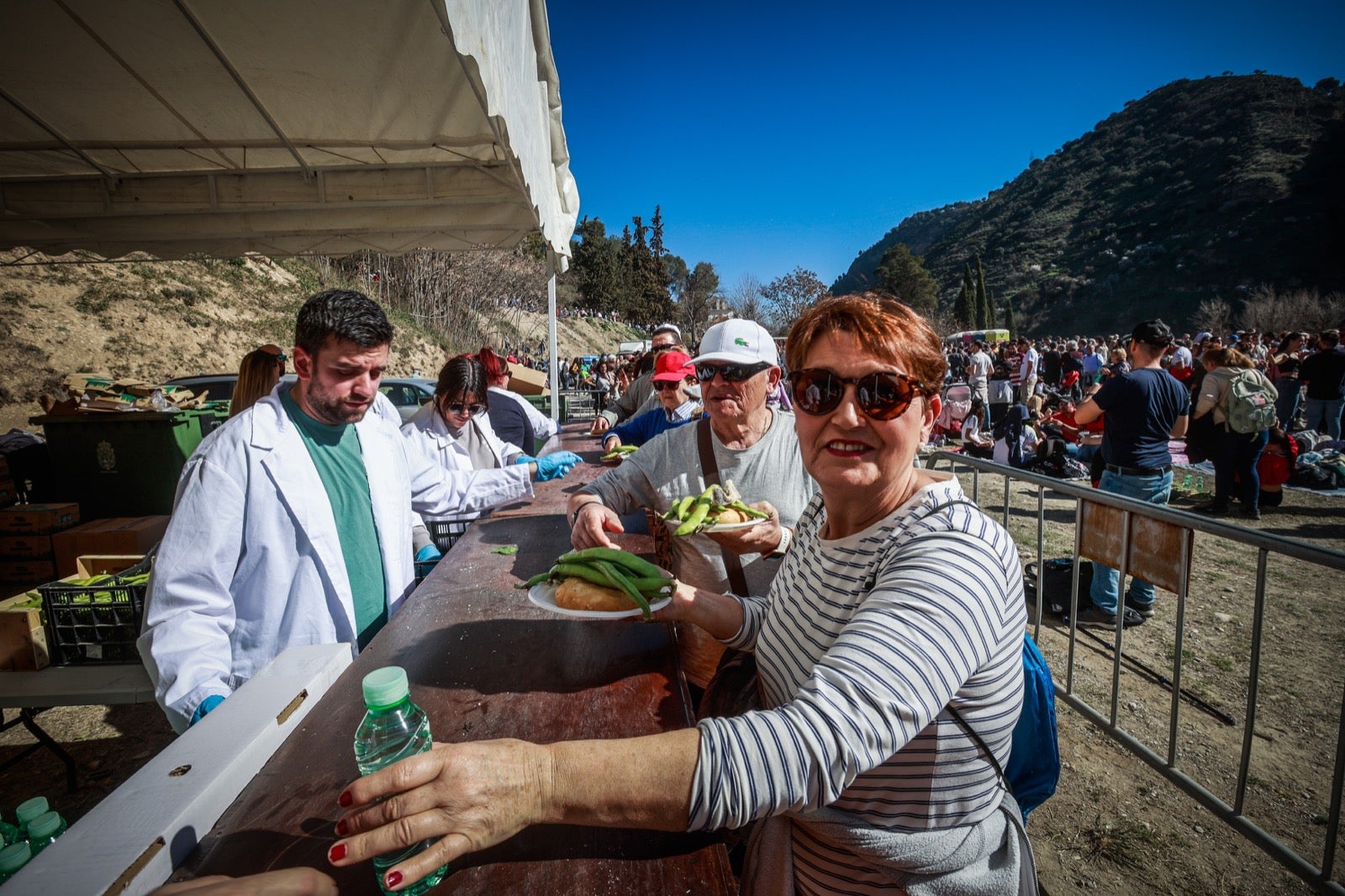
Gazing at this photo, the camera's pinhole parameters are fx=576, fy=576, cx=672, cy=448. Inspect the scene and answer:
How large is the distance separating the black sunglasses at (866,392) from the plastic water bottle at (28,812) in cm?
227

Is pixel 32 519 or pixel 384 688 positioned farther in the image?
pixel 32 519

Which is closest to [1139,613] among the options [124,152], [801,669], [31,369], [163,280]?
[801,669]

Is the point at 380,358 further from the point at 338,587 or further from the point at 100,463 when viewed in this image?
the point at 100,463

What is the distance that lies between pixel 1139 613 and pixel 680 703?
19.3ft

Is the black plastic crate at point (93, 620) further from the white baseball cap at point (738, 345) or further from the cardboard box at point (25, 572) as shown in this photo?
the white baseball cap at point (738, 345)

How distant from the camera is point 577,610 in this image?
1652mm

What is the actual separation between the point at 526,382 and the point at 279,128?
636cm

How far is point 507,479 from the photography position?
3670 millimetres

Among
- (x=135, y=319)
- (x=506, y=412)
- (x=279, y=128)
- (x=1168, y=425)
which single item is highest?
(x=135, y=319)

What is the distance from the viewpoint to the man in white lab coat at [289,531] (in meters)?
1.97

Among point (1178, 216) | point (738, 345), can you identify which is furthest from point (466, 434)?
point (1178, 216)

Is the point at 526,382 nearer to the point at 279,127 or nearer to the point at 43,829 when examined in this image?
the point at 279,127

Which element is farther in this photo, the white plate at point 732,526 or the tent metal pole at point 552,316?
the tent metal pole at point 552,316

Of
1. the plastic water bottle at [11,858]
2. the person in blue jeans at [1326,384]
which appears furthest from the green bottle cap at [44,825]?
the person in blue jeans at [1326,384]
